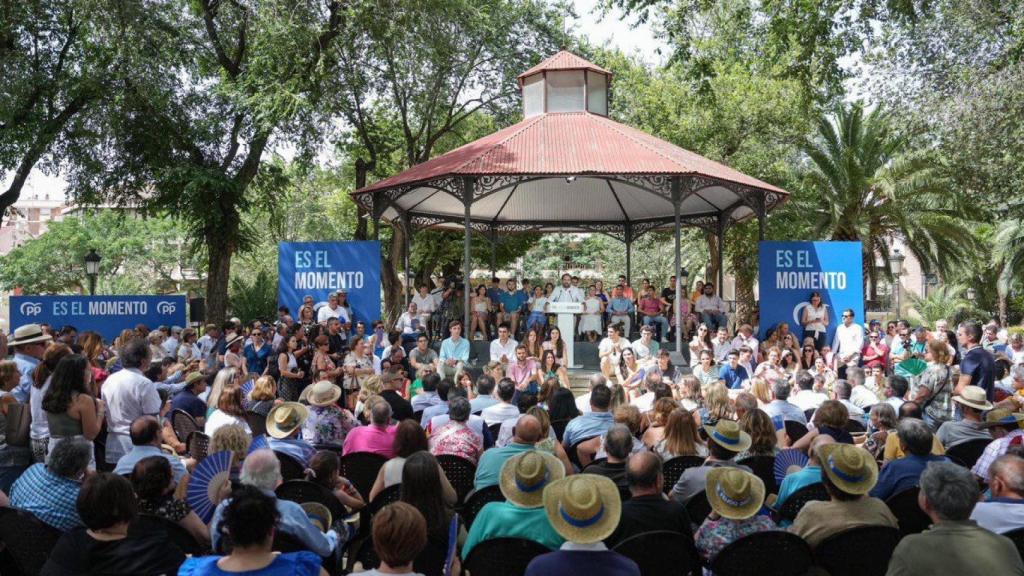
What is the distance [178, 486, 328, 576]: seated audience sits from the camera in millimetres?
3197

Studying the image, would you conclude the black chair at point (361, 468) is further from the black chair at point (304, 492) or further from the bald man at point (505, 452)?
the black chair at point (304, 492)

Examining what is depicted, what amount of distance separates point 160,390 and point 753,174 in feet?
68.5

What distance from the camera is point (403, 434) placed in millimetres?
5184

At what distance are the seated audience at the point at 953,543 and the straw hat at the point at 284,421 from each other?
404cm

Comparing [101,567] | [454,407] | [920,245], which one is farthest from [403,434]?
[920,245]

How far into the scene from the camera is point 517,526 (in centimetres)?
415

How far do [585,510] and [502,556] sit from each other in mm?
578

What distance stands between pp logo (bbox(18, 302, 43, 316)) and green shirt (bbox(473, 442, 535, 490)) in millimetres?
14320

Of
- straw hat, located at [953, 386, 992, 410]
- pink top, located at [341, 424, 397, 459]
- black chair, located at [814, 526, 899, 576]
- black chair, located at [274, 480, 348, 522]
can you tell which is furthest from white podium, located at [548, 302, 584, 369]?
black chair, located at [814, 526, 899, 576]

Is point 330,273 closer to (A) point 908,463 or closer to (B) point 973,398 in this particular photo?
(B) point 973,398

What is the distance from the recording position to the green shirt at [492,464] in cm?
531

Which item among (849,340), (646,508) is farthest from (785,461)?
(849,340)

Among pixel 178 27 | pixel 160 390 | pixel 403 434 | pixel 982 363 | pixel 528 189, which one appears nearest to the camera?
pixel 403 434

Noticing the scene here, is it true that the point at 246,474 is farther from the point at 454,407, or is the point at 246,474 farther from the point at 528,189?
the point at 528,189
